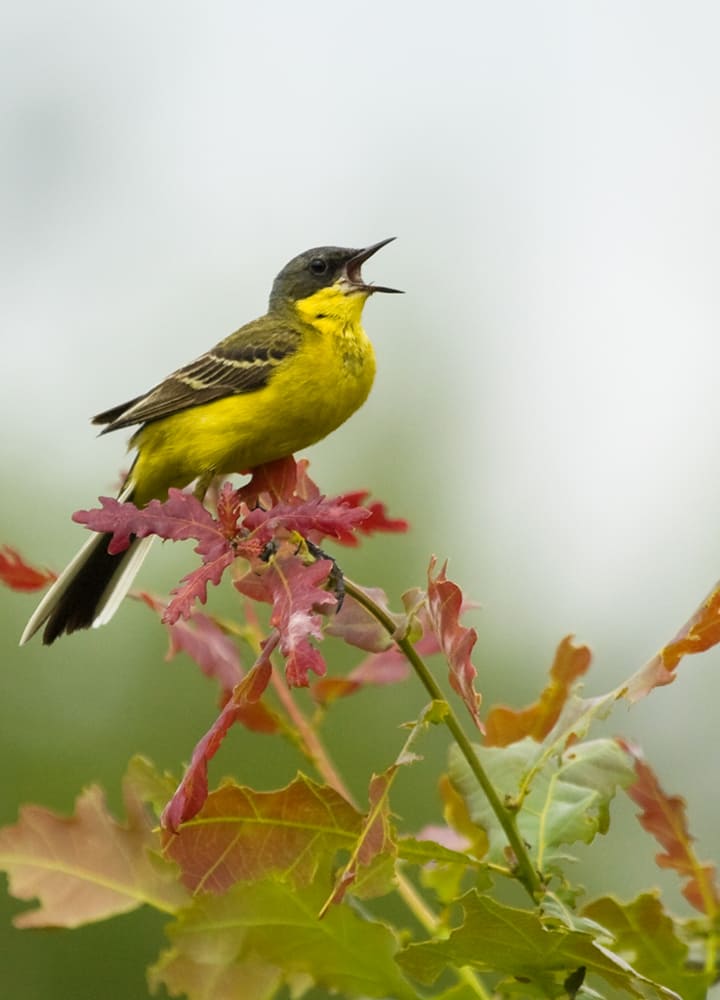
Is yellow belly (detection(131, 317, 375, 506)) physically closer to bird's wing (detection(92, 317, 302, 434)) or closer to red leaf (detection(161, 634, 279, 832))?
bird's wing (detection(92, 317, 302, 434))

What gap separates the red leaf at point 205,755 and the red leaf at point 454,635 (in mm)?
232

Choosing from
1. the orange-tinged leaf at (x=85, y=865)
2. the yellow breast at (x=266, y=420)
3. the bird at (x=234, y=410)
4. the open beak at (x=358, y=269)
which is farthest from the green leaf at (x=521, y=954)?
the open beak at (x=358, y=269)

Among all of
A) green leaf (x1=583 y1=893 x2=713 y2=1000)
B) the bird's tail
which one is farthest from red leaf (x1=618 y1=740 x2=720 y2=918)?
the bird's tail

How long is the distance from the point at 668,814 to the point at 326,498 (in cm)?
76

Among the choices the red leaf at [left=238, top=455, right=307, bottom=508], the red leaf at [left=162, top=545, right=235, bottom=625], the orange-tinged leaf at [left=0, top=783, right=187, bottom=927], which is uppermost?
the red leaf at [left=162, top=545, right=235, bottom=625]

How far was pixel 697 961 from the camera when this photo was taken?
2.10 meters

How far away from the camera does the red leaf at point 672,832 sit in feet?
7.30

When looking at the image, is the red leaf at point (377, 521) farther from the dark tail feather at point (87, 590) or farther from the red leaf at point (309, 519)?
the dark tail feather at point (87, 590)

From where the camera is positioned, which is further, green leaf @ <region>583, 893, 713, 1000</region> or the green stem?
green leaf @ <region>583, 893, 713, 1000</region>

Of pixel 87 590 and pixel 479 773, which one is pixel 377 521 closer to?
pixel 479 773

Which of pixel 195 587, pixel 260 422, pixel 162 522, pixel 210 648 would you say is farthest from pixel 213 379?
pixel 195 587

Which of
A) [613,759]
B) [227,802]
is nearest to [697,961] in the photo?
[613,759]

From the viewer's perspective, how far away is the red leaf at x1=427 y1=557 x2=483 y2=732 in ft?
6.31

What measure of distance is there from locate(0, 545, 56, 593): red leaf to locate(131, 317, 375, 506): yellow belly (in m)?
1.51
